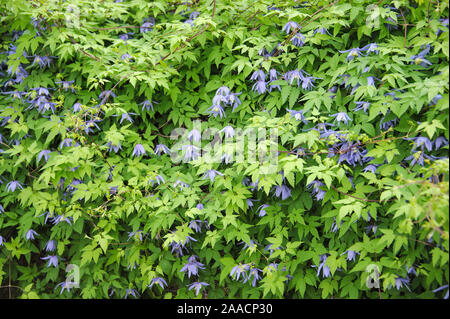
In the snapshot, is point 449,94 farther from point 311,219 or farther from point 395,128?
point 311,219

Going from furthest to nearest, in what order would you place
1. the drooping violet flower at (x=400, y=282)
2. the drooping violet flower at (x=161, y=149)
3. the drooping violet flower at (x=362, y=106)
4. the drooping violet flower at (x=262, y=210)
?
the drooping violet flower at (x=161, y=149)
the drooping violet flower at (x=262, y=210)
the drooping violet flower at (x=362, y=106)
the drooping violet flower at (x=400, y=282)

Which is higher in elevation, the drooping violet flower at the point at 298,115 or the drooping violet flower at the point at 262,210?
the drooping violet flower at the point at 298,115

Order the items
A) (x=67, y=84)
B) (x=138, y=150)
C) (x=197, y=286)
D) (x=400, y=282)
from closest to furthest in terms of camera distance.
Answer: (x=400, y=282), (x=197, y=286), (x=138, y=150), (x=67, y=84)

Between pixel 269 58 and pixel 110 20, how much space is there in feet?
5.33

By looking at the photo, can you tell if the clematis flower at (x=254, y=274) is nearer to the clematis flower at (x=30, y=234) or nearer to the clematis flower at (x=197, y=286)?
the clematis flower at (x=197, y=286)

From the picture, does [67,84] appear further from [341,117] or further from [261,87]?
[341,117]

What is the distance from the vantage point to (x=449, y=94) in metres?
2.18

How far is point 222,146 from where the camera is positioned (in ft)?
8.28

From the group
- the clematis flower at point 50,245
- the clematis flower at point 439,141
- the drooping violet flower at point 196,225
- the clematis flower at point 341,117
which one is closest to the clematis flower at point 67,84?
the clematis flower at point 50,245

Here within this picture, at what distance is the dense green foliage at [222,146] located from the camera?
238 centimetres

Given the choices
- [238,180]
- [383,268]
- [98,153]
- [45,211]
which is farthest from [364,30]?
[45,211]

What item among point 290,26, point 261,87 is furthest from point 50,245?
point 290,26

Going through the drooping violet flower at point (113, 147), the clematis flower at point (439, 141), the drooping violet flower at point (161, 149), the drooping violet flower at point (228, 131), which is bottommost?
the drooping violet flower at point (161, 149)

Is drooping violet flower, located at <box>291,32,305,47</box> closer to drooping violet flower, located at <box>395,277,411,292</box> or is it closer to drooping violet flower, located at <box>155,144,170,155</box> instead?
drooping violet flower, located at <box>155,144,170,155</box>
